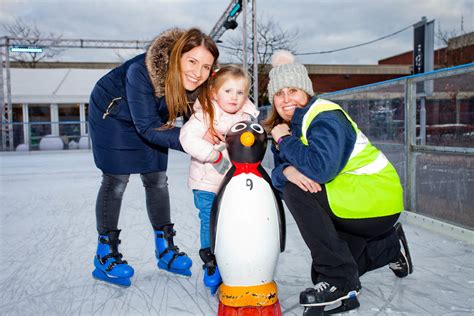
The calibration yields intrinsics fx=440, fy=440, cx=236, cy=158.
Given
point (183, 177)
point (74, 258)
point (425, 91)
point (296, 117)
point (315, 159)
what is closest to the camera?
point (315, 159)

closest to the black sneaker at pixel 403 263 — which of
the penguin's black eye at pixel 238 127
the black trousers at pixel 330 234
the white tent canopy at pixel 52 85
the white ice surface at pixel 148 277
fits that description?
the white ice surface at pixel 148 277

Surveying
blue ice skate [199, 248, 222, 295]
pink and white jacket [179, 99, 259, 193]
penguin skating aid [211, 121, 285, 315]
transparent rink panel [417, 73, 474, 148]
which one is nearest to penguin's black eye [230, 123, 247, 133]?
penguin skating aid [211, 121, 285, 315]

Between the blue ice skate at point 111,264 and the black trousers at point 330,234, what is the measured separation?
786 mm

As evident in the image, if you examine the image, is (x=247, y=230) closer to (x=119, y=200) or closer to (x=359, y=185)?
(x=359, y=185)

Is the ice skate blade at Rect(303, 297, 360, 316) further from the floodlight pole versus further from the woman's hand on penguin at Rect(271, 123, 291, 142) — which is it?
the floodlight pole

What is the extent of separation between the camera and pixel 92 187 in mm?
4938

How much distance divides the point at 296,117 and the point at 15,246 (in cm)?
190

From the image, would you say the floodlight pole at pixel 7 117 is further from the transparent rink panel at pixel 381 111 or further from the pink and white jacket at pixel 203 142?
the pink and white jacket at pixel 203 142

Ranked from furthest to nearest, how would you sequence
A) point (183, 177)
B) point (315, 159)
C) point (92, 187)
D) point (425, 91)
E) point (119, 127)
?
point (183, 177) < point (92, 187) < point (425, 91) < point (119, 127) < point (315, 159)

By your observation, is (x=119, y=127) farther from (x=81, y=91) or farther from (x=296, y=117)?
(x=81, y=91)

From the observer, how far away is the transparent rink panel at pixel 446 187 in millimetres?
2734

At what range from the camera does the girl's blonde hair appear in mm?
1700

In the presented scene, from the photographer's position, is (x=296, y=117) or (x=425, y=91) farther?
(x=425, y=91)

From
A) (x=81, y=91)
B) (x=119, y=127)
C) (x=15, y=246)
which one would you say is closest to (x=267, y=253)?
(x=119, y=127)
